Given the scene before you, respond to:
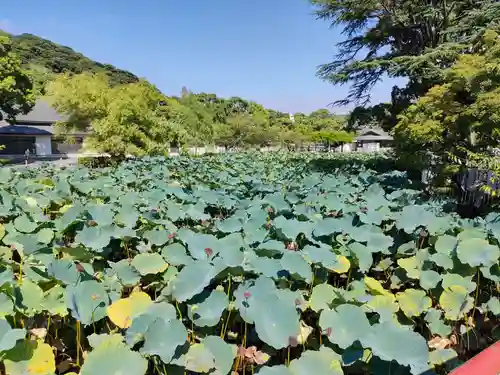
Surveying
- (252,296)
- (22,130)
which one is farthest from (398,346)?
(22,130)

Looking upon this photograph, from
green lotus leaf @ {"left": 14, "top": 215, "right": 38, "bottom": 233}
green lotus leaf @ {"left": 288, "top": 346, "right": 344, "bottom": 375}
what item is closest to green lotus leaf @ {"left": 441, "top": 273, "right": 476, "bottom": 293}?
green lotus leaf @ {"left": 288, "top": 346, "right": 344, "bottom": 375}

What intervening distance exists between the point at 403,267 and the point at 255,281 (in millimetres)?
981

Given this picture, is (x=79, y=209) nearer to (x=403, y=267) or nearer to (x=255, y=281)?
(x=255, y=281)

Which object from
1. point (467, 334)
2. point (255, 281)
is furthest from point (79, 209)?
point (467, 334)

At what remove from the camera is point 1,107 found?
79.2ft

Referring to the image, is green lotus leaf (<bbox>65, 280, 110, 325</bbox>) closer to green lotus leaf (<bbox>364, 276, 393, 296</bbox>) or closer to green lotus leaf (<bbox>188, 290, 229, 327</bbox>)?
green lotus leaf (<bbox>188, 290, 229, 327</bbox>)

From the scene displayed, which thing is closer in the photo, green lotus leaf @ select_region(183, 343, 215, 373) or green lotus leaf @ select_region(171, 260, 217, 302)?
green lotus leaf @ select_region(183, 343, 215, 373)

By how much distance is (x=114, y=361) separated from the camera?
1.25 meters

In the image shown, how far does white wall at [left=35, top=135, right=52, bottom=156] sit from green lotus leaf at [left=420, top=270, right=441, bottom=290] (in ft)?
113

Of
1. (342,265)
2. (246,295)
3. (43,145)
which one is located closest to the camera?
(246,295)

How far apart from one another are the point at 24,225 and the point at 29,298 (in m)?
1.11

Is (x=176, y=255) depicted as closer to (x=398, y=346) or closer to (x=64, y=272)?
(x=64, y=272)

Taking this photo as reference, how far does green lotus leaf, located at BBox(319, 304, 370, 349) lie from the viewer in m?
1.39

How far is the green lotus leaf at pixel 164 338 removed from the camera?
1.29 m
